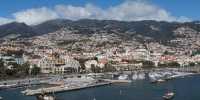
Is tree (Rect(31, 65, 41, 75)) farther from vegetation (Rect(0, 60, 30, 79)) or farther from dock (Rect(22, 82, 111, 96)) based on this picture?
dock (Rect(22, 82, 111, 96))

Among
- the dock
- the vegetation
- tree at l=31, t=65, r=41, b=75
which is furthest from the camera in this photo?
tree at l=31, t=65, r=41, b=75

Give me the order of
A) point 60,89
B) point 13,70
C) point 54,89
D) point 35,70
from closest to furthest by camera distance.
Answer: point 54,89 < point 60,89 < point 13,70 < point 35,70

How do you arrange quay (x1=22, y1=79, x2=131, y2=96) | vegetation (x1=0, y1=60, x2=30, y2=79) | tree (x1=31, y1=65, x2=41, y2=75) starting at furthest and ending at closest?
tree (x1=31, y1=65, x2=41, y2=75) → vegetation (x1=0, y1=60, x2=30, y2=79) → quay (x1=22, y1=79, x2=131, y2=96)

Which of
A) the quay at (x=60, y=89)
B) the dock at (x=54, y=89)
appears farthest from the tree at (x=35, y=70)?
the dock at (x=54, y=89)

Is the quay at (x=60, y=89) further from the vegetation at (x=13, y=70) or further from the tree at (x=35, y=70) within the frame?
the vegetation at (x=13, y=70)

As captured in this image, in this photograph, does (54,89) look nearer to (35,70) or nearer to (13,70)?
(13,70)

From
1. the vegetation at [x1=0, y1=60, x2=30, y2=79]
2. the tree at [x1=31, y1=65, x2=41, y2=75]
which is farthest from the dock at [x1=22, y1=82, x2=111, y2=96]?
the tree at [x1=31, y1=65, x2=41, y2=75]

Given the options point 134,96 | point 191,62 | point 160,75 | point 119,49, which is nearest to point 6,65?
point 160,75

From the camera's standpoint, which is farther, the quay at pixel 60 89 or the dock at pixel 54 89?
the quay at pixel 60 89

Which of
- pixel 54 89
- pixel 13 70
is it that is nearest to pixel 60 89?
pixel 54 89

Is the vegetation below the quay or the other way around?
the other way around

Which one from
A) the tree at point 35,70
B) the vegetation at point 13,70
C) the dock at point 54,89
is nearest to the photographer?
the dock at point 54,89

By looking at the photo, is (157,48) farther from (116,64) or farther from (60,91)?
(60,91)

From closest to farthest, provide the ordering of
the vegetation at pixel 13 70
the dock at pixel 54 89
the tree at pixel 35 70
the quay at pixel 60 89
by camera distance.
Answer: the dock at pixel 54 89
the quay at pixel 60 89
the vegetation at pixel 13 70
the tree at pixel 35 70
